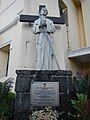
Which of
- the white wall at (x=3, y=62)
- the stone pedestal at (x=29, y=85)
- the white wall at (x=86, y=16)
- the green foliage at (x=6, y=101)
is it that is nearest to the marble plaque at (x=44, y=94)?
the stone pedestal at (x=29, y=85)

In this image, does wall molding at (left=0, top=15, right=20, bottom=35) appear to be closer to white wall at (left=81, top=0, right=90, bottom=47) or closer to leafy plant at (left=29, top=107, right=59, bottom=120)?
white wall at (left=81, top=0, right=90, bottom=47)

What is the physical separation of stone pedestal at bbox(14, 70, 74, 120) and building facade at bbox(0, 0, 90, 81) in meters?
1.35

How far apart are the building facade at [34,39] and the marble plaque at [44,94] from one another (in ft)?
5.68

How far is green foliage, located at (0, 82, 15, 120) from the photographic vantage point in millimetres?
4898

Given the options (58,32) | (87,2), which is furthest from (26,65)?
(87,2)

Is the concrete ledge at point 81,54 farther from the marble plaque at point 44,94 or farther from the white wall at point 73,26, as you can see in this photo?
the marble plaque at point 44,94

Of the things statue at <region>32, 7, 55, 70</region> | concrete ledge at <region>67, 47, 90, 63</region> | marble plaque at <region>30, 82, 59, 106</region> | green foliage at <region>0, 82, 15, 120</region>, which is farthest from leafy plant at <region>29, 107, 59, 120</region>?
concrete ledge at <region>67, 47, 90, 63</region>

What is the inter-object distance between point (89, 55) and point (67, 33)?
166cm

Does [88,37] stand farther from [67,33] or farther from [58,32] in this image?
[58,32]

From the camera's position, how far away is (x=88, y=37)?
30.5ft

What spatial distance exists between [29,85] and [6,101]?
3.71 feet

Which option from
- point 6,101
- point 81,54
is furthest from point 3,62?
point 81,54

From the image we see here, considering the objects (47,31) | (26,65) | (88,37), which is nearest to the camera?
(47,31)

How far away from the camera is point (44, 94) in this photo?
4586 millimetres
